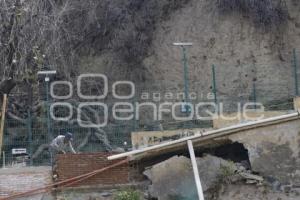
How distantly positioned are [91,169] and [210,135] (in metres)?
2.63

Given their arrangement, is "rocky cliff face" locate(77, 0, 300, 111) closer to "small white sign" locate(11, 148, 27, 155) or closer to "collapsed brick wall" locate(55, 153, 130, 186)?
"small white sign" locate(11, 148, 27, 155)

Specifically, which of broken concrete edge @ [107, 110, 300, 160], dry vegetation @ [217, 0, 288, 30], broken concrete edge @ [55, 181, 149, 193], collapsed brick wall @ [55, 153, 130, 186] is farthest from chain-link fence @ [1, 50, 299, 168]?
dry vegetation @ [217, 0, 288, 30]

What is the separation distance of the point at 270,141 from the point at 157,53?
9012mm

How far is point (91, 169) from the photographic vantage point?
42.1 ft

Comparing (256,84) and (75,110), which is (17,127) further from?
(256,84)

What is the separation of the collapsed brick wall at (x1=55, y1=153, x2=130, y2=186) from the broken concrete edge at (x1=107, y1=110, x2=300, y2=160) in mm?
267

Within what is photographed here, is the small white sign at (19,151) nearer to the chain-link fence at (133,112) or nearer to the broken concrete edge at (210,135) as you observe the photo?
the chain-link fence at (133,112)

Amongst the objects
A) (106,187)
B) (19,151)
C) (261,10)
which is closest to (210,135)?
(106,187)

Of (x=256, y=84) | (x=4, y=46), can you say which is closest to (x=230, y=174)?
(x=4, y=46)

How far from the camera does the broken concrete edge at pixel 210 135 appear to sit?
12492 millimetres

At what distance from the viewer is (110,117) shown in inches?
685

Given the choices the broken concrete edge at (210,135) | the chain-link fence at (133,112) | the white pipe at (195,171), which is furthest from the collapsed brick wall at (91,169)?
the white pipe at (195,171)

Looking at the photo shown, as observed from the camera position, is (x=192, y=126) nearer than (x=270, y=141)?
No

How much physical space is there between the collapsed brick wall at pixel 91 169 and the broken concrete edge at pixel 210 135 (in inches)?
10.5
